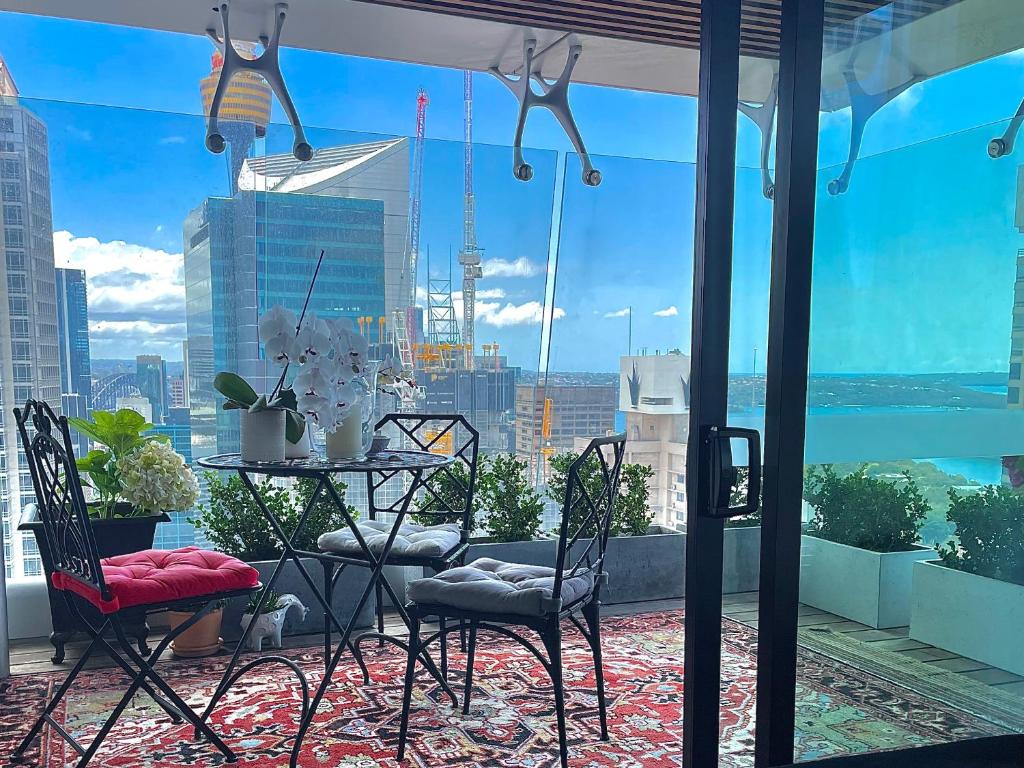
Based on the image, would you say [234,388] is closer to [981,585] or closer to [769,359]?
[769,359]

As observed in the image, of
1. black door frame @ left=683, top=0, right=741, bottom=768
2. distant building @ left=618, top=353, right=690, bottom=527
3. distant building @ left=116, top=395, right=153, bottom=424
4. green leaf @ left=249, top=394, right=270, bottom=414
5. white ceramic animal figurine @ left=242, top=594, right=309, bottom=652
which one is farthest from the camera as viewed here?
distant building @ left=618, top=353, right=690, bottom=527

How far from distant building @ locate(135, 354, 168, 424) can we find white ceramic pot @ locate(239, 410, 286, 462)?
5.33ft

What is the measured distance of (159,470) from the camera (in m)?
3.82

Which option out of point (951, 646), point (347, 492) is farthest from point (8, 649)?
point (951, 646)

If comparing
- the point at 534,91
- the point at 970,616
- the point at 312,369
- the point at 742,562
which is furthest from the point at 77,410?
the point at 970,616

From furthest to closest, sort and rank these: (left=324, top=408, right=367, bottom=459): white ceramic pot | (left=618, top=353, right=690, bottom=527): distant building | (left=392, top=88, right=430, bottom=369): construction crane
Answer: (left=618, top=353, right=690, bottom=527): distant building
(left=392, top=88, right=430, bottom=369): construction crane
(left=324, top=408, right=367, bottom=459): white ceramic pot

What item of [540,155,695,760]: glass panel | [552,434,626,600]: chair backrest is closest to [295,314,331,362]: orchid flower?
[552,434,626,600]: chair backrest

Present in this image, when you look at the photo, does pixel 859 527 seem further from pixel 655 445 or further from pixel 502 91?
pixel 502 91

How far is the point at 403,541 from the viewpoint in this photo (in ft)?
10.8

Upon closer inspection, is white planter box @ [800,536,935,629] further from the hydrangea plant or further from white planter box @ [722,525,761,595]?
the hydrangea plant

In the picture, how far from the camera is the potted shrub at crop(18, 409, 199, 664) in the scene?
3803 millimetres

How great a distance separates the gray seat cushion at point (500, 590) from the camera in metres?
2.55

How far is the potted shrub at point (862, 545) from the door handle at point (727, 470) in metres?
0.11

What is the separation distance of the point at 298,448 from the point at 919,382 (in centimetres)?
212
